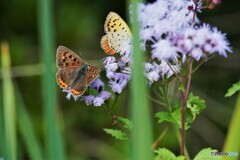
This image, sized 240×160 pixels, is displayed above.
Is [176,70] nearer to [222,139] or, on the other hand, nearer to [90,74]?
[90,74]

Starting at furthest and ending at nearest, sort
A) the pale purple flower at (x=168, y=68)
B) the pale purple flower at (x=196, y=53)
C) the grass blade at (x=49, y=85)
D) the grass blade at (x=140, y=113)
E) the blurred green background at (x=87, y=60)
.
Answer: the blurred green background at (x=87, y=60) → the pale purple flower at (x=168, y=68) → the pale purple flower at (x=196, y=53) → the grass blade at (x=49, y=85) → the grass blade at (x=140, y=113)

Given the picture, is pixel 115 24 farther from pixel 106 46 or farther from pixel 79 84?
pixel 79 84

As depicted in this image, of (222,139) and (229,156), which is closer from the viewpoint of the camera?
(229,156)

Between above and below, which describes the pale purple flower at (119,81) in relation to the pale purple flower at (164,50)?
below

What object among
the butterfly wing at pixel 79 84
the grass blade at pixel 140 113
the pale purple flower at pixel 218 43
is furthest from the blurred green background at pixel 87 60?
the grass blade at pixel 140 113

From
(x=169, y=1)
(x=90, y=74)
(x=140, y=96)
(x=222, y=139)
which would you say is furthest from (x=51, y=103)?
(x=222, y=139)

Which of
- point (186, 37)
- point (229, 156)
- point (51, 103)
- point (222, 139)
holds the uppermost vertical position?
point (186, 37)

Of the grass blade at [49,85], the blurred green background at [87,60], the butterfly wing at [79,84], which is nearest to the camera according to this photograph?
the grass blade at [49,85]

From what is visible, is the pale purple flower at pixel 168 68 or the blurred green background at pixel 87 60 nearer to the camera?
the pale purple flower at pixel 168 68

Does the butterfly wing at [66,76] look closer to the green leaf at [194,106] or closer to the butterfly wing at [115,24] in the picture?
the butterfly wing at [115,24]
